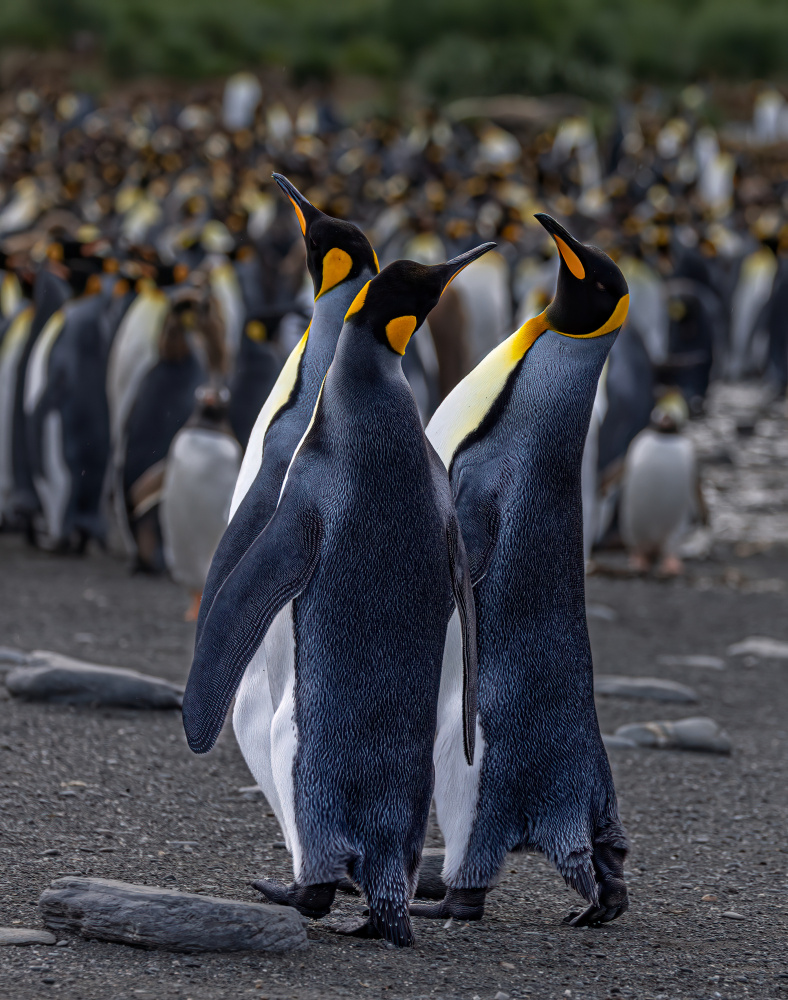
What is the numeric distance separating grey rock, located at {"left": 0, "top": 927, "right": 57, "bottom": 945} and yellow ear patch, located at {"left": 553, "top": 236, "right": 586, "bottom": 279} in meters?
1.58

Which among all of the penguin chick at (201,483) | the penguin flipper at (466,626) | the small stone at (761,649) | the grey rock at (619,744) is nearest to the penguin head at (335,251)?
the penguin flipper at (466,626)

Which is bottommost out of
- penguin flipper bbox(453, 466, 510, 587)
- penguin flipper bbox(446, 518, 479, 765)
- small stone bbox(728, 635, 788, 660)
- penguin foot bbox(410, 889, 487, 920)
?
small stone bbox(728, 635, 788, 660)

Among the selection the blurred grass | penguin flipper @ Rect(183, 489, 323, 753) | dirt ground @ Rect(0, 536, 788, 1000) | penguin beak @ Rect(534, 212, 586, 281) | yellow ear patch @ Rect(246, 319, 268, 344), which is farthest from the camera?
the blurred grass

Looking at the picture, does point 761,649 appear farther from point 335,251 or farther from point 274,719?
point 274,719

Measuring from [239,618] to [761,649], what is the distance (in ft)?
13.2

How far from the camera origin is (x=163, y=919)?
2484 millimetres

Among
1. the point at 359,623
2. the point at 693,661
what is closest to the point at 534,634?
the point at 359,623

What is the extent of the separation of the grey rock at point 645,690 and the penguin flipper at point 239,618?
265 centimetres

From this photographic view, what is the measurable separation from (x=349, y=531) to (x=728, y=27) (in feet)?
124

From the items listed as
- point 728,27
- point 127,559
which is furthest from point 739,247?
point 728,27

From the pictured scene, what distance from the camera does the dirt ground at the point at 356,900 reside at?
2.46 meters

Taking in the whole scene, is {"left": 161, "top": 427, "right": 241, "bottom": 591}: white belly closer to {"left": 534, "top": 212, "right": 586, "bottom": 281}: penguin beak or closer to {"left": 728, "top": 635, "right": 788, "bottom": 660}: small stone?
{"left": 728, "top": 635, "right": 788, "bottom": 660}: small stone

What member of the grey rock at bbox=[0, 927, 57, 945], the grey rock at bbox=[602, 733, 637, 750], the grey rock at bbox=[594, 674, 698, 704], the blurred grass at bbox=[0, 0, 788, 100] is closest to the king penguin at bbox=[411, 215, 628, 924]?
the grey rock at bbox=[0, 927, 57, 945]

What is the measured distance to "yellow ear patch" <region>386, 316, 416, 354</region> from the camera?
2.64 meters
